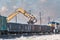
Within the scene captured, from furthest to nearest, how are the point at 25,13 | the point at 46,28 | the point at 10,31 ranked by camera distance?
the point at 25,13, the point at 46,28, the point at 10,31

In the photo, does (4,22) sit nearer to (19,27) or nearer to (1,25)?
(1,25)

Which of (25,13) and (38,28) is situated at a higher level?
(25,13)

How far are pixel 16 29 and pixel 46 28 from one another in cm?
1832

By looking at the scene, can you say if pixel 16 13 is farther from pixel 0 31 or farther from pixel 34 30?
pixel 0 31

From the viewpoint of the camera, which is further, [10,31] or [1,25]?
[10,31]

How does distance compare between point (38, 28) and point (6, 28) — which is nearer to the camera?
point (6, 28)

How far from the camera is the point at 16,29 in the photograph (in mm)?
42469

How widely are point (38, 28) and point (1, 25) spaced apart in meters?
20.7

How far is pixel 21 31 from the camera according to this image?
4472 cm

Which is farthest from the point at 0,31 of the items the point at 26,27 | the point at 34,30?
the point at 34,30

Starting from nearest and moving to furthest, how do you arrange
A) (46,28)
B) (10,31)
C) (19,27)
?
1. (10,31)
2. (19,27)
3. (46,28)

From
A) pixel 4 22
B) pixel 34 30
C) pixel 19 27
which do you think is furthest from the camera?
pixel 34 30

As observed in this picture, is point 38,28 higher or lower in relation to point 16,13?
lower

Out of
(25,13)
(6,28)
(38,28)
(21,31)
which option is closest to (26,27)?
(21,31)
